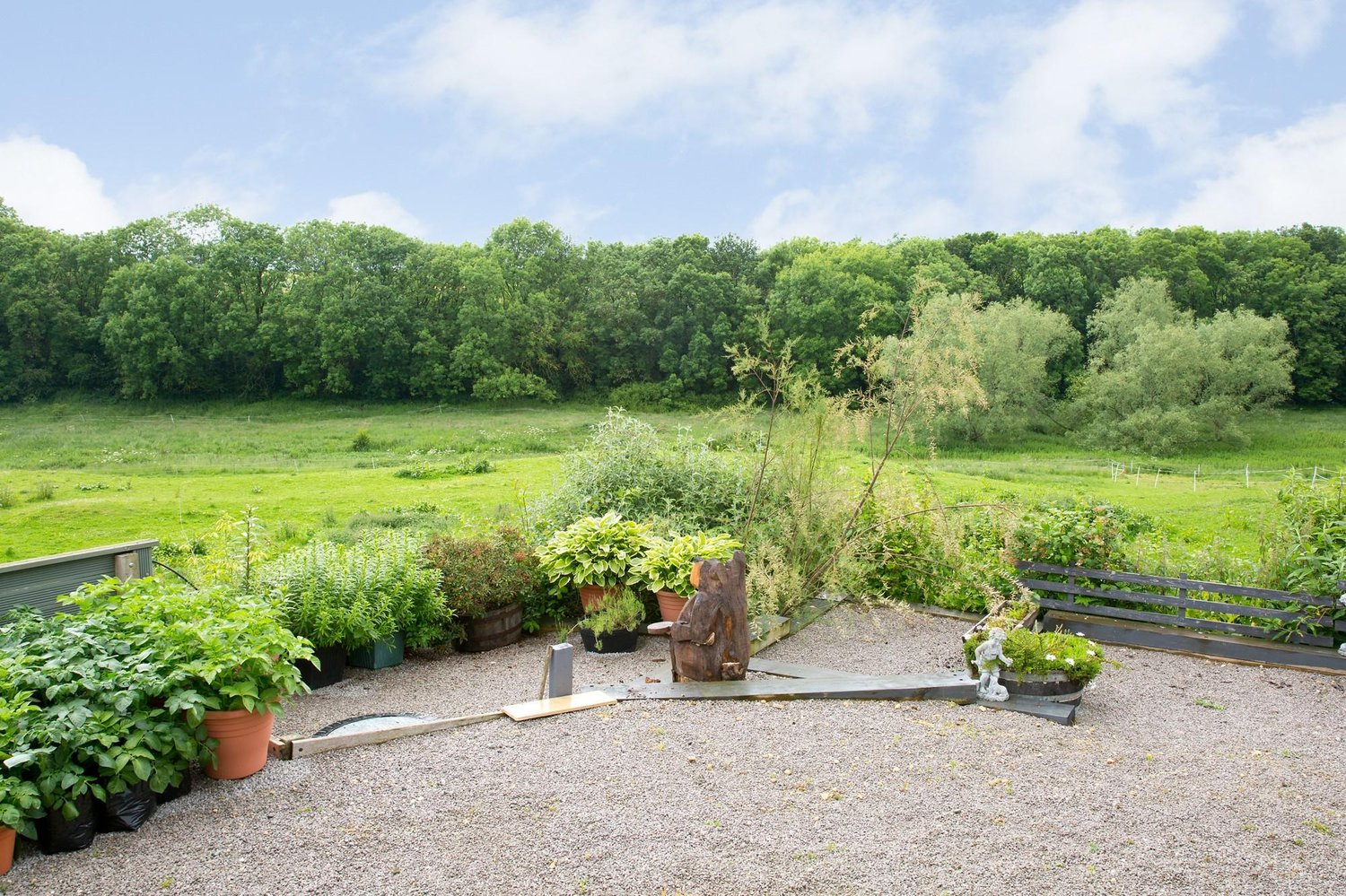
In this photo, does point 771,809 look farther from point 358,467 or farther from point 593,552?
point 358,467

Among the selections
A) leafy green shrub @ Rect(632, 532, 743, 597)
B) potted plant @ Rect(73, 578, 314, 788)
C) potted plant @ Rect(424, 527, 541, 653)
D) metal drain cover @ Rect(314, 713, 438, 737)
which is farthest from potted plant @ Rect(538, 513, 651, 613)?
potted plant @ Rect(73, 578, 314, 788)

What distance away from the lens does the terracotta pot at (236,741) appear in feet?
12.7

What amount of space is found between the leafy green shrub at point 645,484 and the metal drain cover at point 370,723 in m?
3.29

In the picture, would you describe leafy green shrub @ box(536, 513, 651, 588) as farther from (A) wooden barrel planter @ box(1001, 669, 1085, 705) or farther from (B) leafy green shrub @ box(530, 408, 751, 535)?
(A) wooden barrel planter @ box(1001, 669, 1085, 705)

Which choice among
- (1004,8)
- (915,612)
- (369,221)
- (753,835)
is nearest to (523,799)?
(753,835)

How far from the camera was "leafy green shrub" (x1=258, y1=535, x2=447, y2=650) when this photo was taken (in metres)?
5.70

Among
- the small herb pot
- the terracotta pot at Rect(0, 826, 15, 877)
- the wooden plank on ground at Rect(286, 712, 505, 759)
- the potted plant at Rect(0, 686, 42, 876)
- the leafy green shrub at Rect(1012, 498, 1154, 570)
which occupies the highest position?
the leafy green shrub at Rect(1012, 498, 1154, 570)

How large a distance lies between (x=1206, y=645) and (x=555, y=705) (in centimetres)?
530

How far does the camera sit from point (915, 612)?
8.05 m

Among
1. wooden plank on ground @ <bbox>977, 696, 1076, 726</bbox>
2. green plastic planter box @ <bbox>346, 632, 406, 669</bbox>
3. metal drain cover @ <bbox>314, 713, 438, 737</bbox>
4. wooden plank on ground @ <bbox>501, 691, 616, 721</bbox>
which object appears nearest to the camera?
metal drain cover @ <bbox>314, 713, 438, 737</bbox>

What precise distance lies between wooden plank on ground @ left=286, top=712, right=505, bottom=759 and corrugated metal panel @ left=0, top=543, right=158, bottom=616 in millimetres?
1908

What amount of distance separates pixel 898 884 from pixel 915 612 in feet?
16.9

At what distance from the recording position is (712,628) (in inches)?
216

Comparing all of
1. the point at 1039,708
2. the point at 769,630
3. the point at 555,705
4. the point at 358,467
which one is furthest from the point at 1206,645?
the point at 358,467
